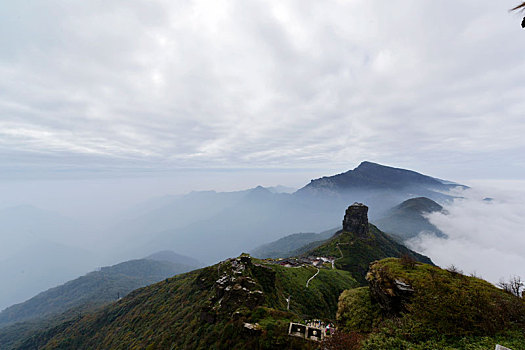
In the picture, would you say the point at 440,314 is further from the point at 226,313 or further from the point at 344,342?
the point at 226,313

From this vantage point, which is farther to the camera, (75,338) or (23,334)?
(23,334)

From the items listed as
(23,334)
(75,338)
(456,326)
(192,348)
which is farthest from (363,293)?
(23,334)

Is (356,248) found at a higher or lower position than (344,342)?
lower

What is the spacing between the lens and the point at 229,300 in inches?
1328

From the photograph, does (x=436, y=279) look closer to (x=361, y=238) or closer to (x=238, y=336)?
(x=238, y=336)

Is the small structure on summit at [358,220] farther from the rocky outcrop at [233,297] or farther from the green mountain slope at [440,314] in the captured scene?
the green mountain slope at [440,314]

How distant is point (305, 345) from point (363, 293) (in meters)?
9.68

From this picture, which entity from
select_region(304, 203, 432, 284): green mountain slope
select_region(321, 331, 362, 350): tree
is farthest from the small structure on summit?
select_region(321, 331, 362, 350): tree

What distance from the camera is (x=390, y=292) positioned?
18828 millimetres

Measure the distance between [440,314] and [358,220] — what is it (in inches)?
4944

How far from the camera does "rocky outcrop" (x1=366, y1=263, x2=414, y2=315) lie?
58.7 feet

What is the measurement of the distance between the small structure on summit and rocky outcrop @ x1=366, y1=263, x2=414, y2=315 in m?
117

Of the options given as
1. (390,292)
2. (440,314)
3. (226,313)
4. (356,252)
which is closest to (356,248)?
(356,252)

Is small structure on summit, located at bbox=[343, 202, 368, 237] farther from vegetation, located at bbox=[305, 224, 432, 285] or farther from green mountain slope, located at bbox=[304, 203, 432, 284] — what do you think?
vegetation, located at bbox=[305, 224, 432, 285]
